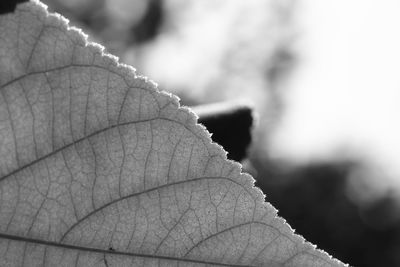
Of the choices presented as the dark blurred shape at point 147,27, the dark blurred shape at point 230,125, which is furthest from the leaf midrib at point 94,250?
the dark blurred shape at point 147,27

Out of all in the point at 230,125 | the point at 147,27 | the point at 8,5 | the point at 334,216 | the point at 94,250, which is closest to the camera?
the point at 8,5

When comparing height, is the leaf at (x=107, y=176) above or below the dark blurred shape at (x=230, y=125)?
below

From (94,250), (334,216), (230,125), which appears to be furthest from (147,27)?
(94,250)

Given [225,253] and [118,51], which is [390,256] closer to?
[118,51]

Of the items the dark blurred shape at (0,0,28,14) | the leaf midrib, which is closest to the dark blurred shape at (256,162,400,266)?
A: the leaf midrib

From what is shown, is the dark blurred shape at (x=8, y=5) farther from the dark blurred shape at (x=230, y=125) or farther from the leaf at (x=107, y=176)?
the dark blurred shape at (x=230, y=125)

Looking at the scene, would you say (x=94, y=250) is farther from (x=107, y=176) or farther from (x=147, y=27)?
(x=147, y=27)

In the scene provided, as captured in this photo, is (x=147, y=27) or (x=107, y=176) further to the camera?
(x=147, y=27)

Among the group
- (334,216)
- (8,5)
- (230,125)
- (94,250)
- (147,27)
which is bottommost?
(94,250)
